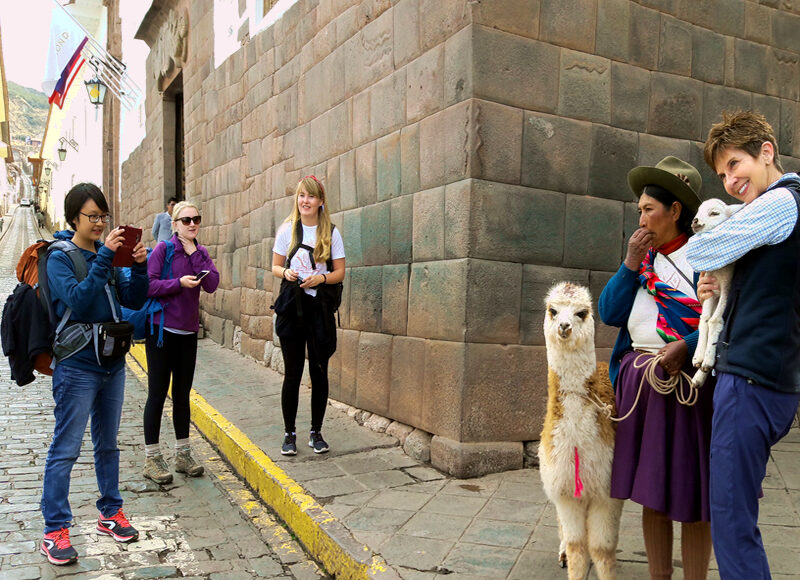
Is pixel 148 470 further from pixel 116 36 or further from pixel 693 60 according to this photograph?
pixel 116 36

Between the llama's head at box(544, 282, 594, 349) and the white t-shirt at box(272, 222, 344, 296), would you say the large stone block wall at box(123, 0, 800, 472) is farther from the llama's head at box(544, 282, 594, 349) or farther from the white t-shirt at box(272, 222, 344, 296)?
the llama's head at box(544, 282, 594, 349)

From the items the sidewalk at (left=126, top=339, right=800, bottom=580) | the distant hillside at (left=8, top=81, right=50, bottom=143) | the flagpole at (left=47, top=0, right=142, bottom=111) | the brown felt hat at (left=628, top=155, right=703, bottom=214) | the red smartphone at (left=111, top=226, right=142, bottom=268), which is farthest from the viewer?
the distant hillside at (left=8, top=81, right=50, bottom=143)

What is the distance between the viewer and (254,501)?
4582 millimetres

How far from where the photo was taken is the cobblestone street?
11.5 ft

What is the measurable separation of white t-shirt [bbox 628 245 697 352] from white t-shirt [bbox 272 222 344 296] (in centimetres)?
248

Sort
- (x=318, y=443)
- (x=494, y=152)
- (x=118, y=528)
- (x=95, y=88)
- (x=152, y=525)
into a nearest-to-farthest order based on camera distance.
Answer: (x=118, y=528) → (x=152, y=525) → (x=494, y=152) → (x=318, y=443) → (x=95, y=88)

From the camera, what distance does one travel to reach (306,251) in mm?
4828

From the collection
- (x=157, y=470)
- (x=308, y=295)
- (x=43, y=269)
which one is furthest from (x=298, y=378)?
(x=43, y=269)

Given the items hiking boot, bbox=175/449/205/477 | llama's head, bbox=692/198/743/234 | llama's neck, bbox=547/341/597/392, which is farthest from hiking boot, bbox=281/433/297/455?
llama's head, bbox=692/198/743/234

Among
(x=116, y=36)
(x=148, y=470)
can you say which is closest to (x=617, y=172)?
(x=148, y=470)

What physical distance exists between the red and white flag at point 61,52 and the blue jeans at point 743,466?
18.0 m

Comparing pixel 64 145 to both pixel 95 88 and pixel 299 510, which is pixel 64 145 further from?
pixel 299 510

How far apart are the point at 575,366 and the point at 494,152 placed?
1958 mm

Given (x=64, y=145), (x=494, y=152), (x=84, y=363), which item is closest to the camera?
(x=84, y=363)
